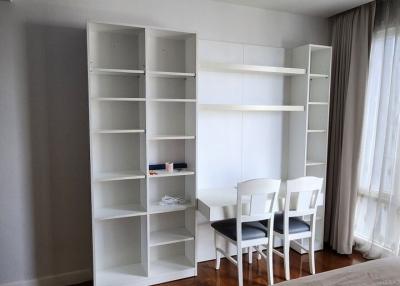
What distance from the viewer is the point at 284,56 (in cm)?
339

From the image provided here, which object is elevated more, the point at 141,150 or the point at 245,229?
the point at 141,150

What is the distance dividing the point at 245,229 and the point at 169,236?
2.33ft

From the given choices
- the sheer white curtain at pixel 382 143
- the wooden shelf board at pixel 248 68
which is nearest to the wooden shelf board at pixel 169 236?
the wooden shelf board at pixel 248 68

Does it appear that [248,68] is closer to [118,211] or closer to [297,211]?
[297,211]

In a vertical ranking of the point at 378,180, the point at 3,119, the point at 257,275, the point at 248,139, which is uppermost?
the point at 3,119

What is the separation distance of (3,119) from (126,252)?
158cm

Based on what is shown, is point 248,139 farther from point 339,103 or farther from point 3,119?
point 3,119

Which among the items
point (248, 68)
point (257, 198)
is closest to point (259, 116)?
point (248, 68)

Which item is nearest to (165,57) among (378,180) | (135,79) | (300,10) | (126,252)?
(135,79)

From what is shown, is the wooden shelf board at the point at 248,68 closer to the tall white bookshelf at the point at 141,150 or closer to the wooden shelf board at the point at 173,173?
the tall white bookshelf at the point at 141,150

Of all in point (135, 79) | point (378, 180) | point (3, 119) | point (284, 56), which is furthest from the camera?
point (284, 56)

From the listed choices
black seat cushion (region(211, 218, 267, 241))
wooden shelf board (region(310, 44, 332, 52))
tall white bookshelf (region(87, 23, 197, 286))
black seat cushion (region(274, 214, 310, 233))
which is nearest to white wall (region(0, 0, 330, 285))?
tall white bookshelf (region(87, 23, 197, 286))

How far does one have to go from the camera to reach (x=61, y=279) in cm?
273

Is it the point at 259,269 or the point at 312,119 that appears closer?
the point at 259,269
